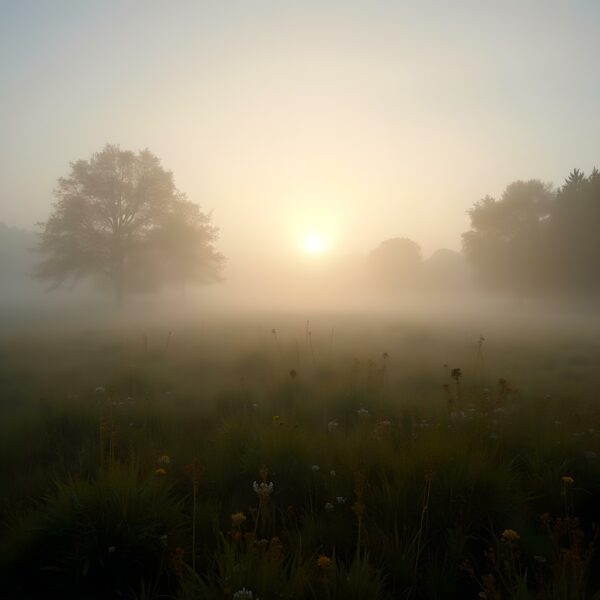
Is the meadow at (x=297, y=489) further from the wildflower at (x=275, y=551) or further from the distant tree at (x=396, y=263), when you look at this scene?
the distant tree at (x=396, y=263)

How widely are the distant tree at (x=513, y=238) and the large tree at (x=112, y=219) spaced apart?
77.4 ft

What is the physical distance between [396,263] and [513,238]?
40337mm

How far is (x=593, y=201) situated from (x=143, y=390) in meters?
29.0

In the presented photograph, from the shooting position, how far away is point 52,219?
26.3 metres

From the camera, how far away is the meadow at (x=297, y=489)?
3133mm

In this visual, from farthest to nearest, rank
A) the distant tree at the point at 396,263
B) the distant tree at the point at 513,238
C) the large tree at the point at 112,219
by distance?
the distant tree at the point at 396,263, the distant tree at the point at 513,238, the large tree at the point at 112,219

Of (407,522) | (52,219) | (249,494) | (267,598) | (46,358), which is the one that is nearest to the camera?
(267,598)

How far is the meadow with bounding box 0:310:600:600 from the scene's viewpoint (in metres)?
3.13

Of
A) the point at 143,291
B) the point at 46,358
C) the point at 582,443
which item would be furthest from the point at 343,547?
the point at 143,291

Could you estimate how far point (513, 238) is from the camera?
34.4 meters

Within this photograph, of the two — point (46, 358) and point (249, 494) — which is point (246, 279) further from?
point (249, 494)

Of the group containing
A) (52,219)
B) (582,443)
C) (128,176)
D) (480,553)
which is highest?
(128,176)

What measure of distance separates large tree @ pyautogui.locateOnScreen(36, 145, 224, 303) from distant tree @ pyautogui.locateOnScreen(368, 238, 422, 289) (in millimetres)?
50286

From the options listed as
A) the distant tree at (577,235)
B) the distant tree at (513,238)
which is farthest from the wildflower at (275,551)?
the distant tree at (513,238)
